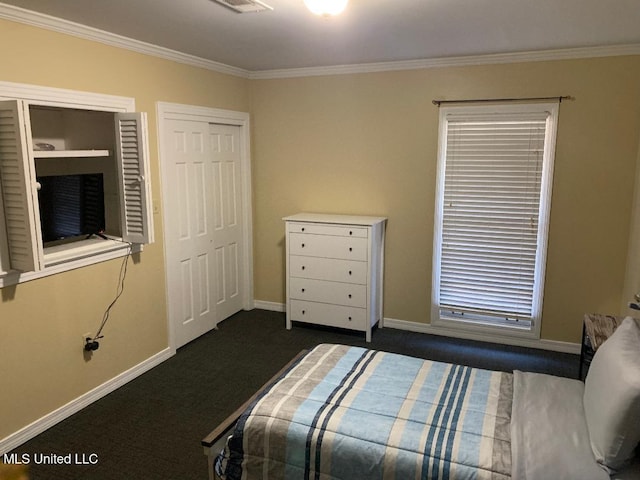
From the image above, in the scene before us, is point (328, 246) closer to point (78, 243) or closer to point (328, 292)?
point (328, 292)

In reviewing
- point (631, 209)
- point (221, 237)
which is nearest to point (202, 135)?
point (221, 237)

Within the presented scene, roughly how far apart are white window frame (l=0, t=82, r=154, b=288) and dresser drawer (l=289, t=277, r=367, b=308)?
1.60m

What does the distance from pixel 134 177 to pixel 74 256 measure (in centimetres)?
70

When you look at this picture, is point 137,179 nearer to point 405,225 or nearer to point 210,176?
point 210,176

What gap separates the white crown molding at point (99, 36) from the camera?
9.22 feet

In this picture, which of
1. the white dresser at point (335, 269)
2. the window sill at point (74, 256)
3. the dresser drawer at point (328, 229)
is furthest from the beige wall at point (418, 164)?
the window sill at point (74, 256)

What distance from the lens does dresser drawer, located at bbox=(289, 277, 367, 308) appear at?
15.0 feet

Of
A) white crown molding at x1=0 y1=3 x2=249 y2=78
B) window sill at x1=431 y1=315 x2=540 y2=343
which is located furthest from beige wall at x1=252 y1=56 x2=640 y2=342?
white crown molding at x1=0 y1=3 x2=249 y2=78

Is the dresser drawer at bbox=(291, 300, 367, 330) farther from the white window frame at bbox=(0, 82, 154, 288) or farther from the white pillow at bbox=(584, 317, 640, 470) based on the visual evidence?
the white pillow at bbox=(584, 317, 640, 470)

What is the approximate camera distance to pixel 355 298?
4.59 meters

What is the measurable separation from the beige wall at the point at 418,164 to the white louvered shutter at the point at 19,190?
2.77 metres

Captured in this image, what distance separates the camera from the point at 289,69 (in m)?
4.86

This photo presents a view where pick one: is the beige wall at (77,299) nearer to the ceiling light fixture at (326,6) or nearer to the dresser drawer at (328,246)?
the dresser drawer at (328,246)

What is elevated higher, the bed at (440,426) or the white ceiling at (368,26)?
the white ceiling at (368,26)
